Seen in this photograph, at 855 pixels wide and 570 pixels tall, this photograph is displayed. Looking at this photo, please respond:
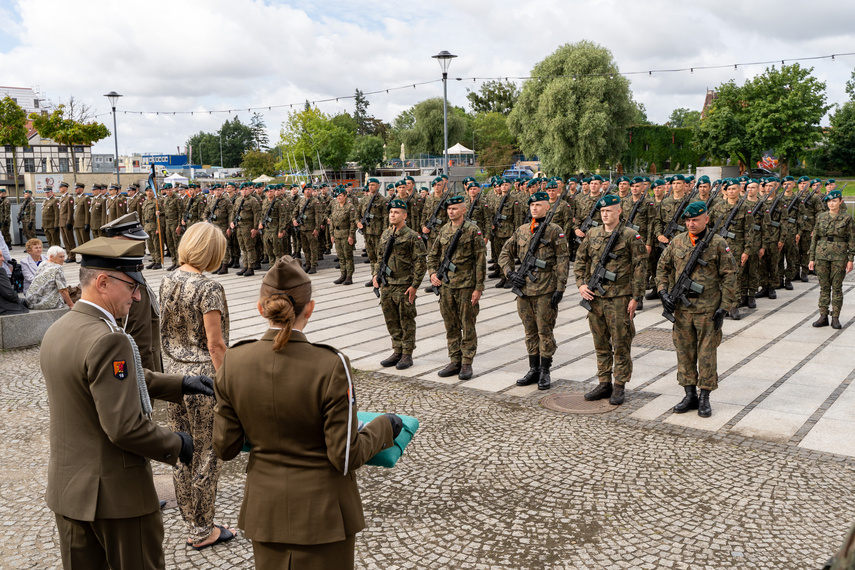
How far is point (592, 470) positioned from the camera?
5.58m

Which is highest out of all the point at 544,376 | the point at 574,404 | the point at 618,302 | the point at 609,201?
the point at 609,201

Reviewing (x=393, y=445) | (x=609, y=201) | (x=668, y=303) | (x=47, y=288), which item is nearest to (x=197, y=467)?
(x=393, y=445)

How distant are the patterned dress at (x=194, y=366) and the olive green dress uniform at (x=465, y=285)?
4163mm

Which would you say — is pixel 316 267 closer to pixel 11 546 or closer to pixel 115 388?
pixel 11 546

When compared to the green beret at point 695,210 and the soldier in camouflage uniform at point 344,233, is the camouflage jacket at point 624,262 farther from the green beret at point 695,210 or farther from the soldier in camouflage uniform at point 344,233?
the soldier in camouflage uniform at point 344,233

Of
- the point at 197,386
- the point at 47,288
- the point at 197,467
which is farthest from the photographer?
the point at 47,288

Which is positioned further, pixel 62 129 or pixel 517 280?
pixel 62 129

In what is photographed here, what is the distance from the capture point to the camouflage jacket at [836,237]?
10.4 meters

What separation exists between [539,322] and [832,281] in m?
5.52

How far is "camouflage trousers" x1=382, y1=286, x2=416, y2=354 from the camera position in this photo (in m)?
8.70

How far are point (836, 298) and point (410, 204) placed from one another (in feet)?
31.2

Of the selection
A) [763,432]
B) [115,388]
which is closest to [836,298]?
[763,432]

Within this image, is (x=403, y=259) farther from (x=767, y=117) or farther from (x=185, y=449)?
(x=767, y=117)

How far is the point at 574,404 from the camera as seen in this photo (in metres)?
7.32
